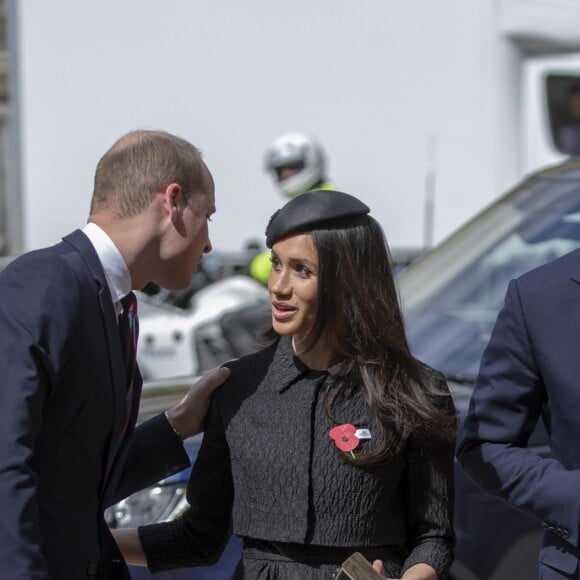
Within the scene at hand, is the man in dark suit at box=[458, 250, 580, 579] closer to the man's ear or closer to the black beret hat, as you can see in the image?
the black beret hat

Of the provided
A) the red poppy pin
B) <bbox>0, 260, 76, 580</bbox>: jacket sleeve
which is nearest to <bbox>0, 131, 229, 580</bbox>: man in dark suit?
<bbox>0, 260, 76, 580</bbox>: jacket sleeve

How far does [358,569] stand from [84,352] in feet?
2.00

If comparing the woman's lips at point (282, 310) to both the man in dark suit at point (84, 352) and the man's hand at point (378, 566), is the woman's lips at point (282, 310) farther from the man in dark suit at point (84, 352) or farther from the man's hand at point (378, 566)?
the man's hand at point (378, 566)

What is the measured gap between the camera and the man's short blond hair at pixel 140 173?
2.48 metres

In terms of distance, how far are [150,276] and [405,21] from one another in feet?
25.4

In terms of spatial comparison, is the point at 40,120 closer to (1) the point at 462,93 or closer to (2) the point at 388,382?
(1) the point at 462,93

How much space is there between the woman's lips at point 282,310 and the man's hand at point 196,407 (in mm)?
175

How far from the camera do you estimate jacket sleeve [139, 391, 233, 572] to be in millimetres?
2717

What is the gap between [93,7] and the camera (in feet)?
34.6

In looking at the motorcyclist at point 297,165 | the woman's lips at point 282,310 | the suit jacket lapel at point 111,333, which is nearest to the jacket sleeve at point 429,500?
the woman's lips at point 282,310

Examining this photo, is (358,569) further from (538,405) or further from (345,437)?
(538,405)

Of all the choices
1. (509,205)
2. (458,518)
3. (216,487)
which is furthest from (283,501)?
(509,205)

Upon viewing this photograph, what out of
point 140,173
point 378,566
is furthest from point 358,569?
point 140,173

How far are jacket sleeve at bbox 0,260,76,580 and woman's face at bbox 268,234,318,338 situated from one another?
49cm
